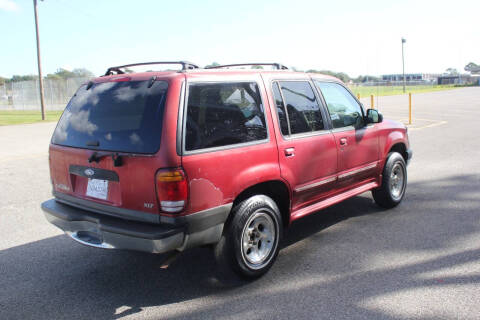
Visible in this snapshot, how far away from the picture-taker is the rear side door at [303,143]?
159 inches

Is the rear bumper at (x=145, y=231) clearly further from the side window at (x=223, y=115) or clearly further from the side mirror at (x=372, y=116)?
the side mirror at (x=372, y=116)

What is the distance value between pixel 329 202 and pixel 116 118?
2451 mm

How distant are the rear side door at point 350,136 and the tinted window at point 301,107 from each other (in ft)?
0.76

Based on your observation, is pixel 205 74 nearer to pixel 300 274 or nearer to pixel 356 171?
pixel 300 274

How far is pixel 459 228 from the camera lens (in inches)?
193

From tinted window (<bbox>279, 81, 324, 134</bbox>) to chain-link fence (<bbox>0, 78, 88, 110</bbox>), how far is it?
2860 centimetres

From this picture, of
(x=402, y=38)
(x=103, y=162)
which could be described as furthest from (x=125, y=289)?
(x=402, y=38)

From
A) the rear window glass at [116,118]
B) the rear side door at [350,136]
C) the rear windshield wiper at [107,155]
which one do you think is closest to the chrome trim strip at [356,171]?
the rear side door at [350,136]

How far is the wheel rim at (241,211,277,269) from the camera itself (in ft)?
12.1

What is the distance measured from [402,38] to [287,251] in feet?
174

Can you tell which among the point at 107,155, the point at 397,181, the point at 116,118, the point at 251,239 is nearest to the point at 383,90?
the point at 397,181

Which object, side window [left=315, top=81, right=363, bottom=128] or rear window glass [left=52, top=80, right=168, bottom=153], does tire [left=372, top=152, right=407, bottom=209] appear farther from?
rear window glass [left=52, top=80, right=168, bottom=153]

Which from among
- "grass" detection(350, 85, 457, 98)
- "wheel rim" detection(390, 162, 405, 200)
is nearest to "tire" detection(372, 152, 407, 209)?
"wheel rim" detection(390, 162, 405, 200)

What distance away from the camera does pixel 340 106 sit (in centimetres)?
495
